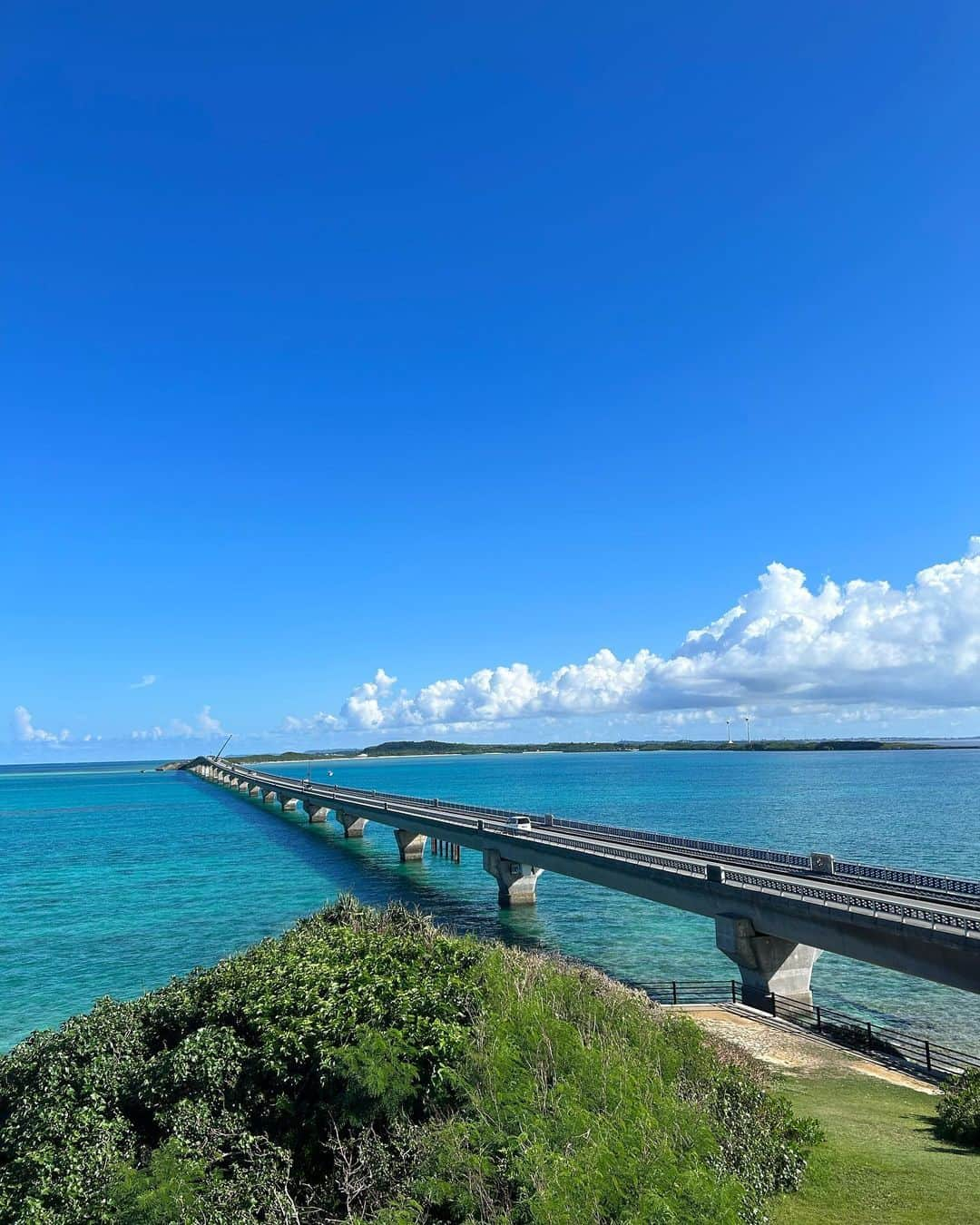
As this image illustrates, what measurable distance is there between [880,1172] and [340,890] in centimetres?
6469

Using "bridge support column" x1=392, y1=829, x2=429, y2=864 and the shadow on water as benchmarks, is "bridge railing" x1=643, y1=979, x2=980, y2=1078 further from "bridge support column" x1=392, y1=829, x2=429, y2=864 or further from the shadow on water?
"bridge support column" x1=392, y1=829, x2=429, y2=864

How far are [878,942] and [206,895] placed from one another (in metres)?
59.8

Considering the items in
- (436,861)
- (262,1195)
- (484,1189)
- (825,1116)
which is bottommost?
(436,861)

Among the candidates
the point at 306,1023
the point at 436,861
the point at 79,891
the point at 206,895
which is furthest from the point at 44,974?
the point at 436,861

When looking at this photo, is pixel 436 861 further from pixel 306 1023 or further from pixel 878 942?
pixel 306 1023

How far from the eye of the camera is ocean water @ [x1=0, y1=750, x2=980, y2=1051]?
1748 inches

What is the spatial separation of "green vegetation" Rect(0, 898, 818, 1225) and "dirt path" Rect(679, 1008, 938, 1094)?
10.1 meters

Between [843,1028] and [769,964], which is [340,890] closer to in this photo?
[769,964]

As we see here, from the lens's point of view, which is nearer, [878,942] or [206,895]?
[878,942]

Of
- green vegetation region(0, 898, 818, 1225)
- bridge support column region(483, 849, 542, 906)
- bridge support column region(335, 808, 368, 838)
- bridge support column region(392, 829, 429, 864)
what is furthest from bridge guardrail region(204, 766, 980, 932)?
bridge support column region(335, 808, 368, 838)

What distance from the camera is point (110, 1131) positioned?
1722 centimetres

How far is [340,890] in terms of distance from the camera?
76.8 m

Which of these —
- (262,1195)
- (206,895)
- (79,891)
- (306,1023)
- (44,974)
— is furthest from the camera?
(79,891)

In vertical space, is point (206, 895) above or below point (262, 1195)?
below
